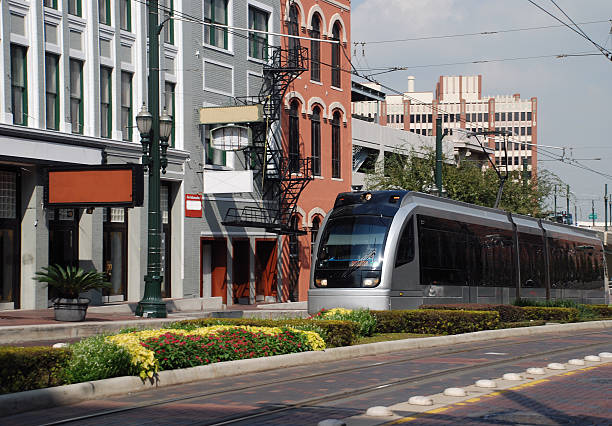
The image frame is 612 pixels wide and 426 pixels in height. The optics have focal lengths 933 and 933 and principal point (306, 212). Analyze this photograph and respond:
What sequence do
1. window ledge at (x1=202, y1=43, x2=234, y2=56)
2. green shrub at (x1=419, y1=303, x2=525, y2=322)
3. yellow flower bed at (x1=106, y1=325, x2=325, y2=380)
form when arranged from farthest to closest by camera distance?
window ledge at (x1=202, y1=43, x2=234, y2=56) < green shrub at (x1=419, y1=303, x2=525, y2=322) < yellow flower bed at (x1=106, y1=325, x2=325, y2=380)


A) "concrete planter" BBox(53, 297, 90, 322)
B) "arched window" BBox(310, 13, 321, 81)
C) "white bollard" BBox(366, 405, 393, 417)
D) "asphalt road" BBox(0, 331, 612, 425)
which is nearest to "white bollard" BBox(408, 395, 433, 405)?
"asphalt road" BBox(0, 331, 612, 425)

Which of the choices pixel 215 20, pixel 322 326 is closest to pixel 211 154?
pixel 215 20

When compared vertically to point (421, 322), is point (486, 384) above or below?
below

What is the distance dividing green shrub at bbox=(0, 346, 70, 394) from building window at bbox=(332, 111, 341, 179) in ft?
114

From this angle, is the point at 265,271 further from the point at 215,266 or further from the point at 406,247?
the point at 406,247

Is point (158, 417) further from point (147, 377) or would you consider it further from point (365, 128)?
point (365, 128)

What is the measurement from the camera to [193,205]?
115 ft

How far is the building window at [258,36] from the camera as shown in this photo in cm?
3955

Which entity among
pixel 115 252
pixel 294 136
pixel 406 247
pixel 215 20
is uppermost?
pixel 215 20

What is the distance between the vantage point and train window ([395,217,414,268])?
76.8 ft

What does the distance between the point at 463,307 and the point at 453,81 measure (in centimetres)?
16542

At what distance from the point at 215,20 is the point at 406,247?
56.1ft

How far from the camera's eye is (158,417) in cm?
1022

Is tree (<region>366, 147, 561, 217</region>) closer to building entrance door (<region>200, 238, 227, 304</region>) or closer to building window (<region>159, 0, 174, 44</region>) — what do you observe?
building entrance door (<region>200, 238, 227, 304</region>)
